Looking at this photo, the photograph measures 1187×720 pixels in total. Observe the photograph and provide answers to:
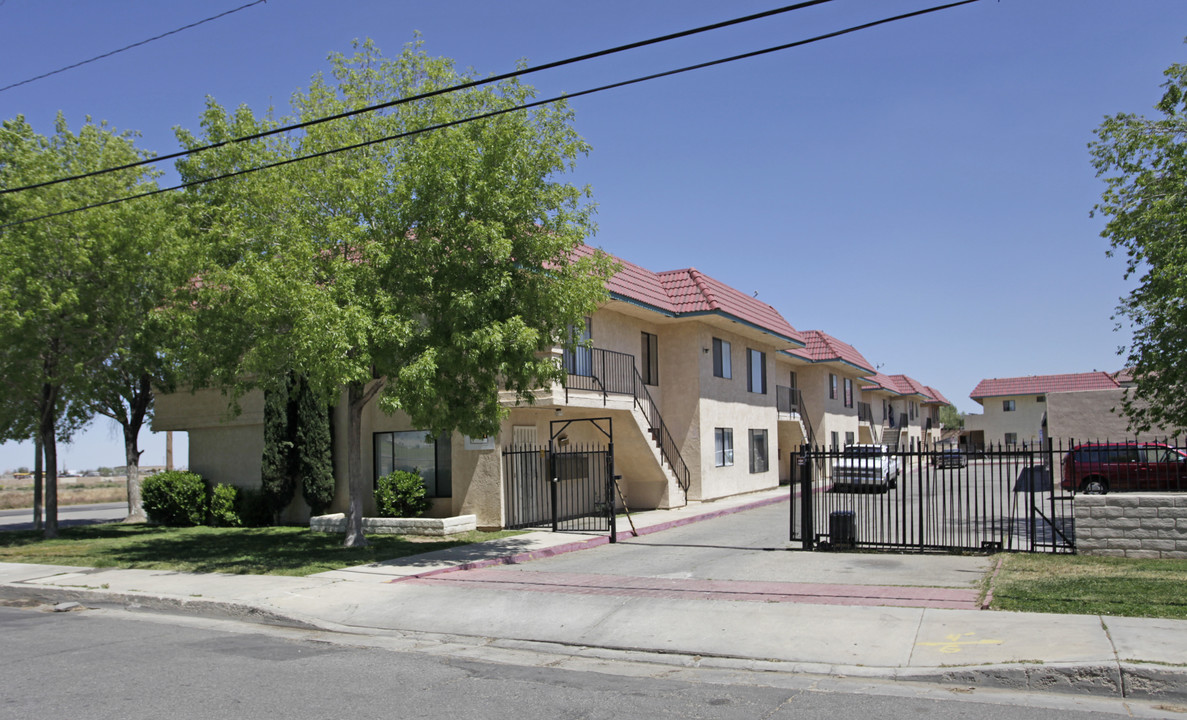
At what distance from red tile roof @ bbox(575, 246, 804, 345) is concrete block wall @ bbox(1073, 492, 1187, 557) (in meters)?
11.2

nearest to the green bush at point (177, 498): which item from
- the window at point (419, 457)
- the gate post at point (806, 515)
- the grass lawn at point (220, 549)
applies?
the grass lawn at point (220, 549)

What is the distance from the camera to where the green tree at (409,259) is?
1356 centimetres

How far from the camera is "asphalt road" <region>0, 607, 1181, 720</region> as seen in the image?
6.49m

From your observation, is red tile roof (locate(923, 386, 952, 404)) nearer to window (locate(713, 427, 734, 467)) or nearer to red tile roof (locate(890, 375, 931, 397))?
red tile roof (locate(890, 375, 931, 397))

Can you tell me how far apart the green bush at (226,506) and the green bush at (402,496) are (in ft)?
17.8

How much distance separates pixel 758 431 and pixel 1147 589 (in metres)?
20.1

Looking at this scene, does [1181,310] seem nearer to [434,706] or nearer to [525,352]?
[525,352]

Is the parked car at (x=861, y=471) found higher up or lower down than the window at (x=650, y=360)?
lower down

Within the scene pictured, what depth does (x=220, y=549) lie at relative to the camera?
1734 cm

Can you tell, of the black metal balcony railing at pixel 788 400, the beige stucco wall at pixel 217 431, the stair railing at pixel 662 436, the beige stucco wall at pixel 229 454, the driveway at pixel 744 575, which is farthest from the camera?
the black metal balcony railing at pixel 788 400

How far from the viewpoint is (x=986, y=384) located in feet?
204

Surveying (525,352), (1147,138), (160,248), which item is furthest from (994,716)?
(160,248)

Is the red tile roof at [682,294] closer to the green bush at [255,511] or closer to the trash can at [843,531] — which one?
the trash can at [843,531]

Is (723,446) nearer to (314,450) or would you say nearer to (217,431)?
(314,450)
